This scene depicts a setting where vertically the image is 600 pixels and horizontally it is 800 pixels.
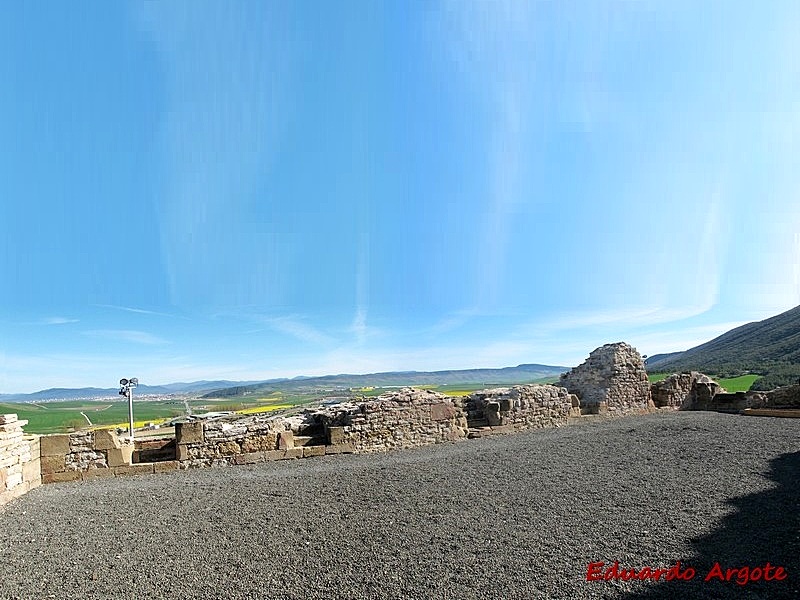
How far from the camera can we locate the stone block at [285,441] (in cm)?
1268

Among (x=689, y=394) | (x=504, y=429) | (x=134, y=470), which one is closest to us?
(x=134, y=470)

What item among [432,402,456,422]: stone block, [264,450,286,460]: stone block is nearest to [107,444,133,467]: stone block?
[264,450,286,460]: stone block

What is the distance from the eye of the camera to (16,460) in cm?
1007

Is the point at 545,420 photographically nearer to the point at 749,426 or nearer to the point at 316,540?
the point at 749,426

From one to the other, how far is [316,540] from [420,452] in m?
6.67

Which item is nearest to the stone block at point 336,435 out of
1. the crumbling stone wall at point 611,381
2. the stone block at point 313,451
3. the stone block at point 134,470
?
the stone block at point 313,451

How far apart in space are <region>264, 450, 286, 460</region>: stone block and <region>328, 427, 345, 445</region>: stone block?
1277 millimetres

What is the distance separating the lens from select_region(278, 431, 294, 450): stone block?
12.7m

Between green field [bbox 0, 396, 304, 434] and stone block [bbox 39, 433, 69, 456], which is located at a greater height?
stone block [bbox 39, 433, 69, 456]

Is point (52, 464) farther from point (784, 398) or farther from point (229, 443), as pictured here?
point (784, 398)

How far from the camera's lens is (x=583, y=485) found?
8.45 m

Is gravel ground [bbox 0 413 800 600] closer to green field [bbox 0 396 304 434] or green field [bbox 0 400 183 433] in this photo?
green field [bbox 0 396 304 434]

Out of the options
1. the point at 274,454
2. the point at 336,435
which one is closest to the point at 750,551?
the point at 336,435

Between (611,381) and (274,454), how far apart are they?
1379 centimetres
